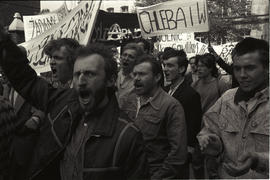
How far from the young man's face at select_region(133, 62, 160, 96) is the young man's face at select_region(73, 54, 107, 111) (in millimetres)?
1397

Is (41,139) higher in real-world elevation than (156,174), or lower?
higher

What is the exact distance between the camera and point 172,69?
4.81 m

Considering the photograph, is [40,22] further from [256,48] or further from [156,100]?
→ [256,48]

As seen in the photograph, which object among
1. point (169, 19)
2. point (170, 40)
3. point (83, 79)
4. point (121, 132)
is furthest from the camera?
point (170, 40)

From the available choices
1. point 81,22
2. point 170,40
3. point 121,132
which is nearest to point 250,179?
point 121,132

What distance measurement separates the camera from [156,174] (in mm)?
3328

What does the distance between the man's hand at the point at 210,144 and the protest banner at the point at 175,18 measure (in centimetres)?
404

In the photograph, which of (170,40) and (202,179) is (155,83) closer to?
(202,179)

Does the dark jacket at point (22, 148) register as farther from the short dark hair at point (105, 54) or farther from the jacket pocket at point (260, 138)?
the jacket pocket at point (260, 138)

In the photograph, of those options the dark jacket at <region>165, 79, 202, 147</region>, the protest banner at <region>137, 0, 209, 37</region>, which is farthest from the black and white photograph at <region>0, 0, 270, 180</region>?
the protest banner at <region>137, 0, 209, 37</region>

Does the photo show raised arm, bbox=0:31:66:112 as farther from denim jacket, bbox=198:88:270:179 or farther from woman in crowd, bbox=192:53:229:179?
woman in crowd, bbox=192:53:229:179

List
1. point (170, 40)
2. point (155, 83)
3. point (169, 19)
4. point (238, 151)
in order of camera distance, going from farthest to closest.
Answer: point (170, 40) → point (169, 19) → point (155, 83) → point (238, 151)

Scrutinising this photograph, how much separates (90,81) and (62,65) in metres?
1.30

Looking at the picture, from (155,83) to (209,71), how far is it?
103 inches
